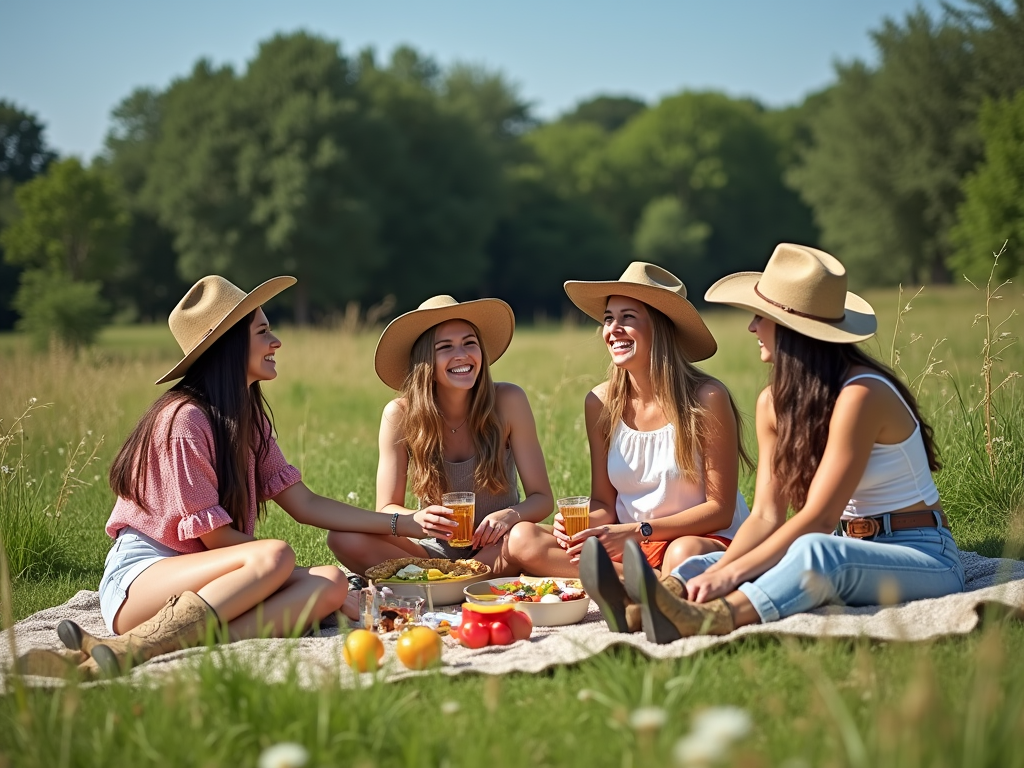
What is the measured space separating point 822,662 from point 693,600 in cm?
66

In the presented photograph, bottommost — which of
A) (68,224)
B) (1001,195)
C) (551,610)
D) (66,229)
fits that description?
(551,610)

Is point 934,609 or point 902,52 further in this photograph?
point 902,52

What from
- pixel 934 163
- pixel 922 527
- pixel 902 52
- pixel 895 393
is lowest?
pixel 922 527

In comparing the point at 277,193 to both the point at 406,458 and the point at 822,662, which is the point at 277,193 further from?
the point at 822,662

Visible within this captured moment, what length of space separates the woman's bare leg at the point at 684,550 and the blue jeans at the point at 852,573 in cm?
73

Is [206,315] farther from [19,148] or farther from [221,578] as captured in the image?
[19,148]

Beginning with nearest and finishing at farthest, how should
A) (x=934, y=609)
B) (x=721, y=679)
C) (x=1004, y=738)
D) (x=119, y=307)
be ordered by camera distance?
(x=1004, y=738), (x=721, y=679), (x=934, y=609), (x=119, y=307)

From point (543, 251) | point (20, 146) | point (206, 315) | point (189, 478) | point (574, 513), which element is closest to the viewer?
point (189, 478)

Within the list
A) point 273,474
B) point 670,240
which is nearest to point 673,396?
point 273,474

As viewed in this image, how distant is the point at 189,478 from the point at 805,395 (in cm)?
258

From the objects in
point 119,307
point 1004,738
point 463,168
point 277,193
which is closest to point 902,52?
point 463,168

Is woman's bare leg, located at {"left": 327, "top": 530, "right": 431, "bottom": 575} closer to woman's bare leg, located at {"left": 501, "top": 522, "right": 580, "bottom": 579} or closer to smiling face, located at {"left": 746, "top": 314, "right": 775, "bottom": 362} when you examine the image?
woman's bare leg, located at {"left": 501, "top": 522, "right": 580, "bottom": 579}

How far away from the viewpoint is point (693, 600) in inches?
159

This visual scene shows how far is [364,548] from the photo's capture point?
5.33 meters
